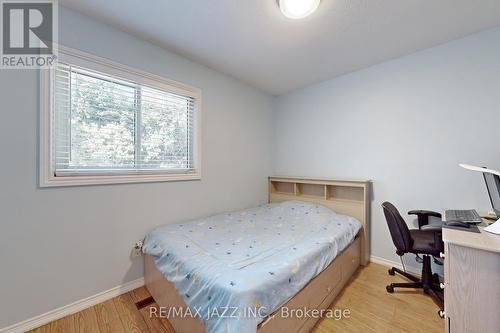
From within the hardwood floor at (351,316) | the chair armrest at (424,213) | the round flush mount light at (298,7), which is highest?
the round flush mount light at (298,7)

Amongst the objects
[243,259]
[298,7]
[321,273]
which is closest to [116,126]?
[243,259]

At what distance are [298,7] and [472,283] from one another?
2.15 meters

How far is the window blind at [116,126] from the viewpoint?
5.38 feet

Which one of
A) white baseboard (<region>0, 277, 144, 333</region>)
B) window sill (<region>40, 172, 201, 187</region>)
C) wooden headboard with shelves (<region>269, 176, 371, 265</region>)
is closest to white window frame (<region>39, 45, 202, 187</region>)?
window sill (<region>40, 172, 201, 187</region>)

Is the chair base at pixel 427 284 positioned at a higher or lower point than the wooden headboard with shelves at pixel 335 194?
lower

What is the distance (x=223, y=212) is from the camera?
2.72 meters

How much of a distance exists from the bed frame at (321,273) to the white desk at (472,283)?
75 cm

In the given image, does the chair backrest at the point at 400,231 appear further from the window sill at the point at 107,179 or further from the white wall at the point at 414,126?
the window sill at the point at 107,179

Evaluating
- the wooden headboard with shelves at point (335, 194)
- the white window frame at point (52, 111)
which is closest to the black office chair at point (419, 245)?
the wooden headboard with shelves at point (335, 194)

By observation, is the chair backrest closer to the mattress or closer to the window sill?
the mattress

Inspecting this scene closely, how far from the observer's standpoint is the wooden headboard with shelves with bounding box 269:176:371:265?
246 cm

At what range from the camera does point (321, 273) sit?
159 centimetres

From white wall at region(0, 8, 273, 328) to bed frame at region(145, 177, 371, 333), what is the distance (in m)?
0.43

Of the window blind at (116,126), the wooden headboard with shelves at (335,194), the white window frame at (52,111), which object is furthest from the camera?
the wooden headboard with shelves at (335,194)
